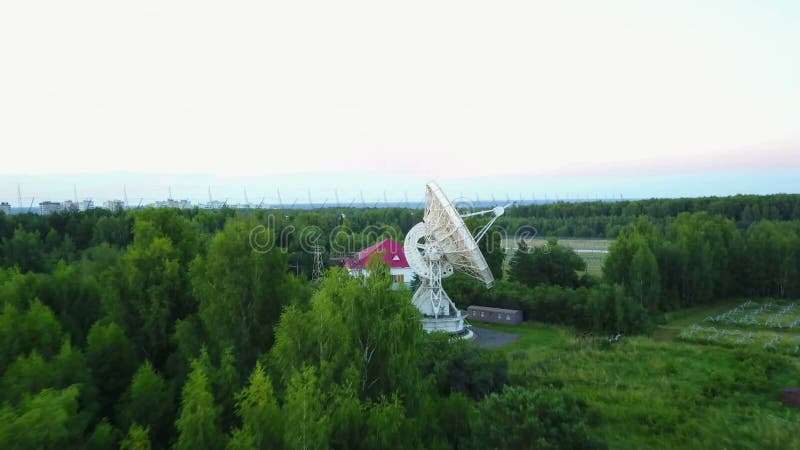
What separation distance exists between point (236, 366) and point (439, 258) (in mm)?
17026

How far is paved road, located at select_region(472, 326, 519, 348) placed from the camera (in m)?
28.2

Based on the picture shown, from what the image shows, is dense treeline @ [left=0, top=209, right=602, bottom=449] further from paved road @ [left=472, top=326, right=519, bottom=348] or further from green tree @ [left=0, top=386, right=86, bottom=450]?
paved road @ [left=472, top=326, right=519, bottom=348]

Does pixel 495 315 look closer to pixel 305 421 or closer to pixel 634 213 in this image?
pixel 305 421

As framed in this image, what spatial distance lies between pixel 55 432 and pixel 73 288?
9087 mm

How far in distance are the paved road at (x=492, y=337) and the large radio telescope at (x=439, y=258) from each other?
1348mm

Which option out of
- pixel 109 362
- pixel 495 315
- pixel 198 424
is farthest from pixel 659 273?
pixel 198 424

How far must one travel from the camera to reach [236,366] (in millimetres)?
13500

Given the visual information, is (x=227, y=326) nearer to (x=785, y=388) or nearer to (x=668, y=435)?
(x=668, y=435)

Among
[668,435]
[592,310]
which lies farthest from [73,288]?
[592,310]

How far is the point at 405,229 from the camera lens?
3620 inches

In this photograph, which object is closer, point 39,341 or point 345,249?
point 39,341

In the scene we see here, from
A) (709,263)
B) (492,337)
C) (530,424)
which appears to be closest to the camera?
(530,424)

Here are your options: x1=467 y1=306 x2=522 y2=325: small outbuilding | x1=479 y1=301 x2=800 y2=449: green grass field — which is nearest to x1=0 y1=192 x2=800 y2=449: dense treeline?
x1=479 y1=301 x2=800 y2=449: green grass field

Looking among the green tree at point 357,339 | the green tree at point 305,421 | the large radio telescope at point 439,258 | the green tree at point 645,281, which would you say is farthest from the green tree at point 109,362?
the green tree at point 645,281
